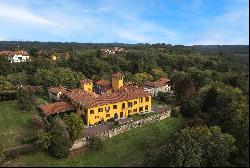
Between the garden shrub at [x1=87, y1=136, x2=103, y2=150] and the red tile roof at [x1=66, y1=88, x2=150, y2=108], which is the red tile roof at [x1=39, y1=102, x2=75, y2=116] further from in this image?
the garden shrub at [x1=87, y1=136, x2=103, y2=150]

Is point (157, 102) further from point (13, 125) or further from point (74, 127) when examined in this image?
point (13, 125)

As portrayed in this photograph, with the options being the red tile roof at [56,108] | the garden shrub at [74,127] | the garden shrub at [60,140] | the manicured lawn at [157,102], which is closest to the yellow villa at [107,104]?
the red tile roof at [56,108]

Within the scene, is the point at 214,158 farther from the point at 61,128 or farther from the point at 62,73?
the point at 62,73

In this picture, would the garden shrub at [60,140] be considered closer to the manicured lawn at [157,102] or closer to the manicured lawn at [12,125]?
the manicured lawn at [12,125]

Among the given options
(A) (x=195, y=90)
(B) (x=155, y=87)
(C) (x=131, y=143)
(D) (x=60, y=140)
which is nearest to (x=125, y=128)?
(C) (x=131, y=143)

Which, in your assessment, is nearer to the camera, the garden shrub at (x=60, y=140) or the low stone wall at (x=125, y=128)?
the garden shrub at (x=60, y=140)
